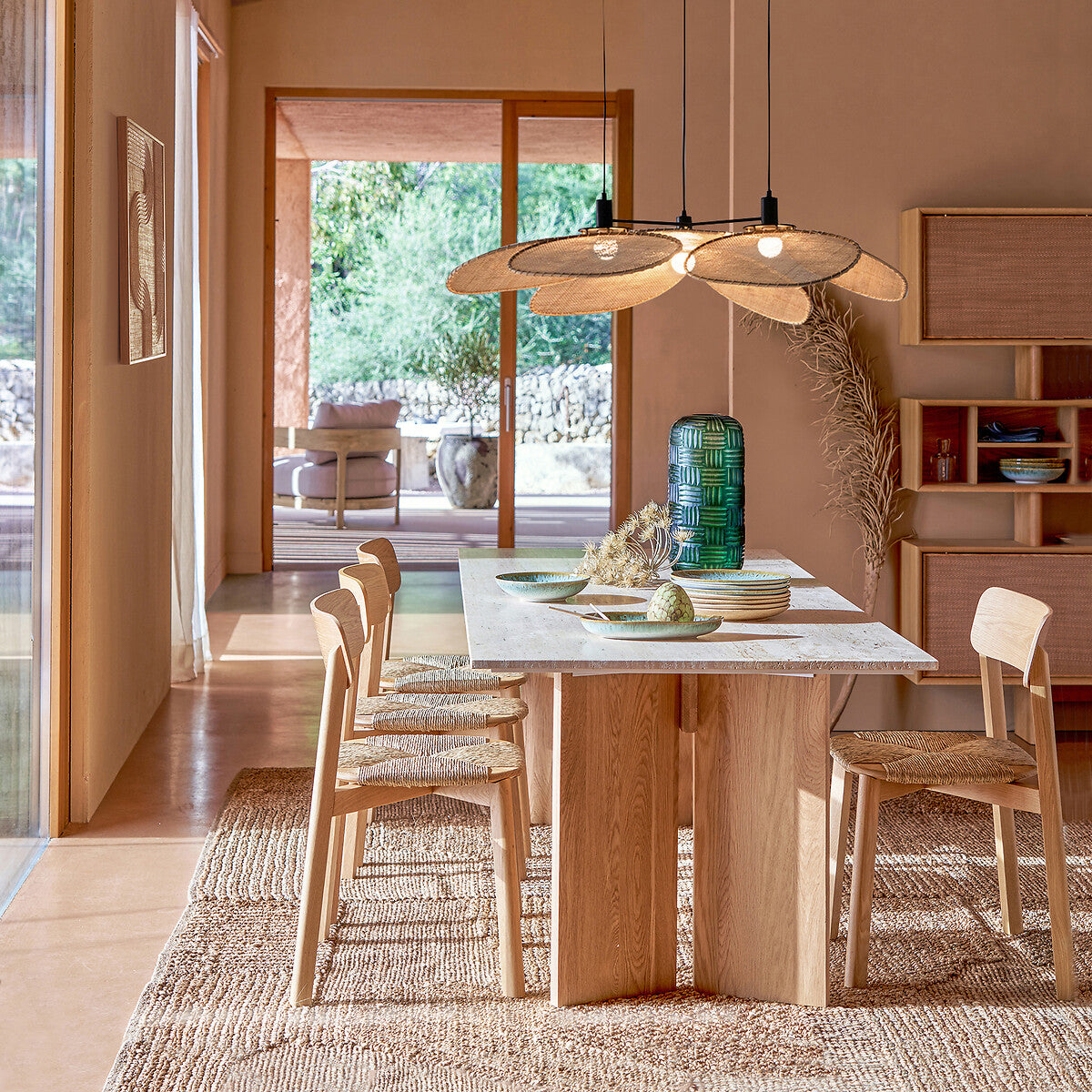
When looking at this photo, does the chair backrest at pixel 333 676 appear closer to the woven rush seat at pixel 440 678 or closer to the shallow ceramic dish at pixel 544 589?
the shallow ceramic dish at pixel 544 589

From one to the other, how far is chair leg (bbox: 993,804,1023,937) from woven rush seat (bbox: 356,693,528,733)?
1112mm

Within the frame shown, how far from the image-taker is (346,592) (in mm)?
2941

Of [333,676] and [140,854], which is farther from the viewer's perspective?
[140,854]

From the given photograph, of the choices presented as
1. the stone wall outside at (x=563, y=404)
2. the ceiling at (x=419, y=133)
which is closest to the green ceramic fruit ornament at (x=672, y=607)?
the stone wall outside at (x=563, y=404)

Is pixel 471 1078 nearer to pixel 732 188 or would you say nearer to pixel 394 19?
pixel 732 188

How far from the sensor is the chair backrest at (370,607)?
3158 mm

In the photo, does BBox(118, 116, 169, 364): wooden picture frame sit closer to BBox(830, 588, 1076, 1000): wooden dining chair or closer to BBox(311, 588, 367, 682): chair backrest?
BBox(311, 588, 367, 682): chair backrest

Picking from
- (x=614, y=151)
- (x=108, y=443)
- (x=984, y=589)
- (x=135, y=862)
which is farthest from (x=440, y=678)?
(x=614, y=151)

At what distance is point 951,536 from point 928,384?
0.57 meters

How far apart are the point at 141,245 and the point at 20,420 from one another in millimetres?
1265

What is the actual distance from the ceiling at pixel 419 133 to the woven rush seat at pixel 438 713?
602cm

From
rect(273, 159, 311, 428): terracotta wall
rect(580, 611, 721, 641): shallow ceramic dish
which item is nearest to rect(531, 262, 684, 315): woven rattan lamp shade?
rect(580, 611, 721, 641): shallow ceramic dish

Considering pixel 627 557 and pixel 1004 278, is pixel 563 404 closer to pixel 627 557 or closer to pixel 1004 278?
pixel 1004 278

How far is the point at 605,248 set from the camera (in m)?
2.82
